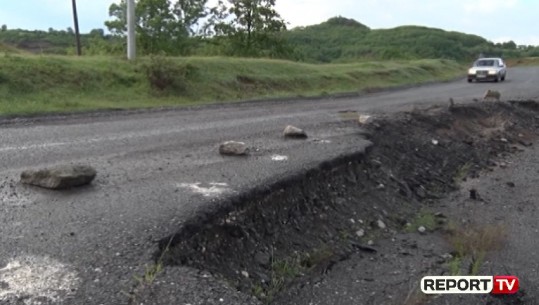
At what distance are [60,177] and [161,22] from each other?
3942cm

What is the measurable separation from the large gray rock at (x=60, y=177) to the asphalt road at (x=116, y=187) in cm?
11

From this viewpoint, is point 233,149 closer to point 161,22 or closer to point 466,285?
point 466,285

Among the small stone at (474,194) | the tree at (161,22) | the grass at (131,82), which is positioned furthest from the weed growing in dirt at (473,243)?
the tree at (161,22)

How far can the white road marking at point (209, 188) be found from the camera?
515cm

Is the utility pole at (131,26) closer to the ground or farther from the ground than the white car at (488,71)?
farther from the ground

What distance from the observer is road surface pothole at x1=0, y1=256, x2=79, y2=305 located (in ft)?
10.2

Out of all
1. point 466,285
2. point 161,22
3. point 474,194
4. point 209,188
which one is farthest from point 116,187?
point 161,22

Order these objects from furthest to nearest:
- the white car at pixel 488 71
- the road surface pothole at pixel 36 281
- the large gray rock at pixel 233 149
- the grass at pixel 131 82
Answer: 1. the white car at pixel 488 71
2. the grass at pixel 131 82
3. the large gray rock at pixel 233 149
4. the road surface pothole at pixel 36 281

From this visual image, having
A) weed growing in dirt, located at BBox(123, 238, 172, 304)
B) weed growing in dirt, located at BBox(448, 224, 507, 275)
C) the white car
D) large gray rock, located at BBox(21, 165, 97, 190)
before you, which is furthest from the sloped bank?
the white car

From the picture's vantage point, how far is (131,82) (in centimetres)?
1612

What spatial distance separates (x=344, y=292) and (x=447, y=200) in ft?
11.8

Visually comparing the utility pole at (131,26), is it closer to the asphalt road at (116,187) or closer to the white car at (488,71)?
the asphalt road at (116,187)

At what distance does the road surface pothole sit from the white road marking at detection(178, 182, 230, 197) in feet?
5.93

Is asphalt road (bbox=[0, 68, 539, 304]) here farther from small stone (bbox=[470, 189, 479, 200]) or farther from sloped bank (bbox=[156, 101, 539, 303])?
small stone (bbox=[470, 189, 479, 200])
